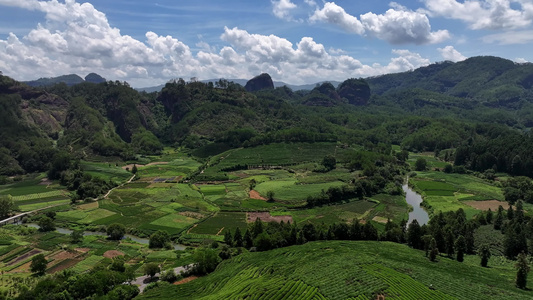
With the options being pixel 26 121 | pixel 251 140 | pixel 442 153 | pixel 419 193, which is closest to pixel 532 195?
pixel 419 193

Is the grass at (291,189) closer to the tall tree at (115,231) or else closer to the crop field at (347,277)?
the crop field at (347,277)

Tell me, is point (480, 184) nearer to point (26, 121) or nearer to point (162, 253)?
point (162, 253)

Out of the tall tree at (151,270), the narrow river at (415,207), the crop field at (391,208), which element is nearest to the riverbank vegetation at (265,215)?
the crop field at (391,208)

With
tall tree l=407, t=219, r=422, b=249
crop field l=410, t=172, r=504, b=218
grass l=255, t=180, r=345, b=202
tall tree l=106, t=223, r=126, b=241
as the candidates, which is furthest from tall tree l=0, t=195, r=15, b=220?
crop field l=410, t=172, r=504, b=218

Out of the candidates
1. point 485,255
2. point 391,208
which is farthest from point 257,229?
point 391,208

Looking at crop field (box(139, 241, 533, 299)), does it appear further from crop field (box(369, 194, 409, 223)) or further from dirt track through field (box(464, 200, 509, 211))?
dirt track through field (box(464, 200, 509, 211))

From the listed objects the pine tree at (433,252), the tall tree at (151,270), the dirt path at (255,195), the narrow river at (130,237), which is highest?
the pine tree at (433,252)
